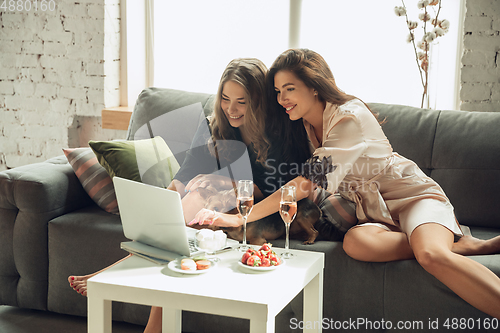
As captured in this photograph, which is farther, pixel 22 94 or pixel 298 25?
pixel 22 94

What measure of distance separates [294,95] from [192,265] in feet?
2.74

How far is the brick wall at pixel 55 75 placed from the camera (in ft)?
9.50

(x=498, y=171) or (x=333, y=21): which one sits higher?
(x=333, y=21)

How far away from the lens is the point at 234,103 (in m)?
1.89

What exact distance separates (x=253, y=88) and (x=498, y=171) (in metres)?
1.00

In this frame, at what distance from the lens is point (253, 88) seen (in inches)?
73.6

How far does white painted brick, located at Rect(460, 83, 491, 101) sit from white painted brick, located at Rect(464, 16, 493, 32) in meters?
0.26

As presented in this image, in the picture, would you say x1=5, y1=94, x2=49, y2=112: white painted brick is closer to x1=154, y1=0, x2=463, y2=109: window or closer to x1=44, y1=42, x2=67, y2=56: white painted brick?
x1=44, y1=42, x2=67, y2=56: white painted brick

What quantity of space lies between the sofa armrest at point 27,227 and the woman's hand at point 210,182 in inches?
20.6

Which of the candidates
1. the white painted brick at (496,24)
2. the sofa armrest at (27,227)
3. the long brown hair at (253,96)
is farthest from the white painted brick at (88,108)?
the white painted brick at (496,24)

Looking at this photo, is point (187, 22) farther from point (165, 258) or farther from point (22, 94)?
point (165, 258)

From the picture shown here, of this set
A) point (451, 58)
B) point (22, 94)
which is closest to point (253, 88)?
point (451, 58)

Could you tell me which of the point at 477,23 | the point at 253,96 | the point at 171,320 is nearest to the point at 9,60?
the point at 253,96

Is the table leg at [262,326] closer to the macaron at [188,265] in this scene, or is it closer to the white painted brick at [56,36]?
the macaron at [188,265]
